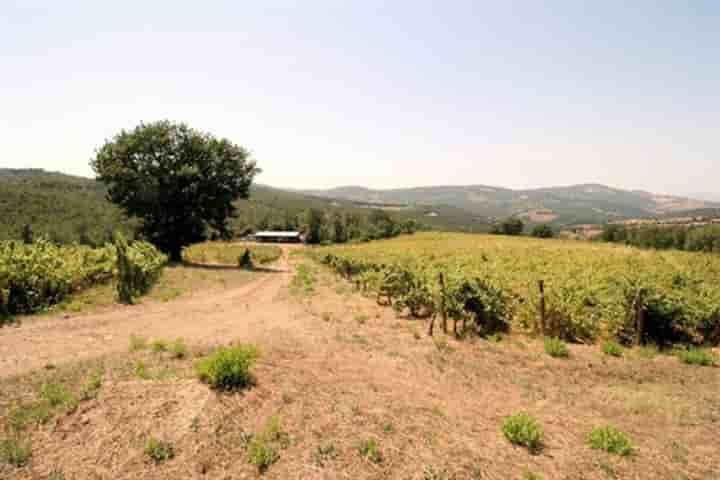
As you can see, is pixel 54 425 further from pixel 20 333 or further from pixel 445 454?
pixel 20 333

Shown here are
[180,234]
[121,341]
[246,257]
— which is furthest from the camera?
[246,257]

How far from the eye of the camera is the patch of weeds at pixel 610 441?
5.36 meters

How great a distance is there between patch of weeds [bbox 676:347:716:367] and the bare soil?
34 cm

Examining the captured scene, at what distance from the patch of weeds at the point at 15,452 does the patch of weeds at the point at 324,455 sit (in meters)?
3.49

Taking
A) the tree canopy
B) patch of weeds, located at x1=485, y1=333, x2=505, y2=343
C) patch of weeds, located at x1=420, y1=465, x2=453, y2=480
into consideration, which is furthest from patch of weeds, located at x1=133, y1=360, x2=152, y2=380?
the tree canopy

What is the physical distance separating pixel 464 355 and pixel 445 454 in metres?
4.86

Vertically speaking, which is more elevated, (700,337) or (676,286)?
(676,286)

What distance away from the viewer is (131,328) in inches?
426

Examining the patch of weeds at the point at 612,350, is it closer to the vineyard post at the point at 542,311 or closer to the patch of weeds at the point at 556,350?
the patch of weeds at the point at 556,350

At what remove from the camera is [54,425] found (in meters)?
4.98

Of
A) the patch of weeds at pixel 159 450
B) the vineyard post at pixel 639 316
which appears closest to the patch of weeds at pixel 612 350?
the vineyard post at pixel 639 316

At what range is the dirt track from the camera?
800 cm

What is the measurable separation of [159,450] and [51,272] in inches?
505

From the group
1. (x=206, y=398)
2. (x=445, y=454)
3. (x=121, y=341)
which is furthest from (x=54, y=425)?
(x=445, y=454)
